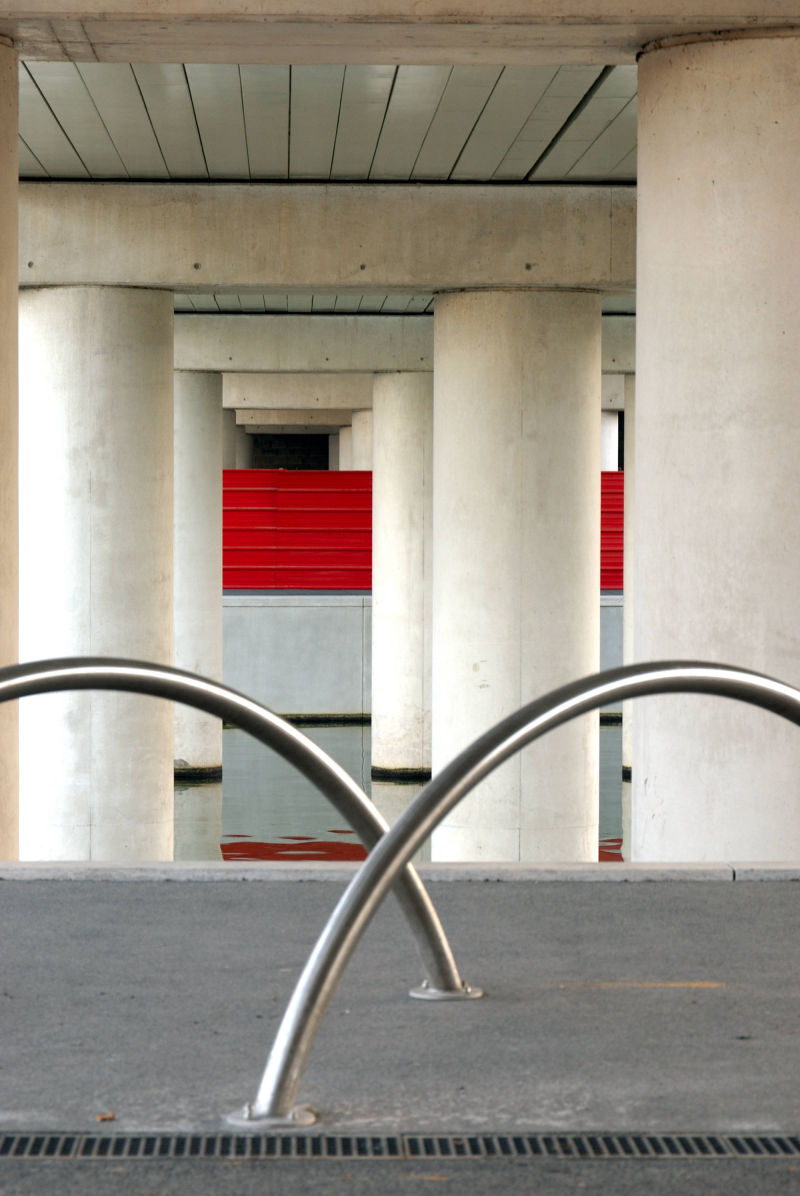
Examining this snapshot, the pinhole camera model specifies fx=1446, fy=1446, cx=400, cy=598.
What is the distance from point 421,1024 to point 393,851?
949 mm

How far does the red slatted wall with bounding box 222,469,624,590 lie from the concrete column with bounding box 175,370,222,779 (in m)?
7.89

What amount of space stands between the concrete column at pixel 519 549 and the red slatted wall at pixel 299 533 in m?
16.9

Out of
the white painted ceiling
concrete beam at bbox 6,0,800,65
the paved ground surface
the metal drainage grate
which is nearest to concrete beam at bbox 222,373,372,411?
the white painted ceiling

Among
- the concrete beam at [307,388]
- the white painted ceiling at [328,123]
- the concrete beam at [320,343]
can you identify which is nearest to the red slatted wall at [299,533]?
the concrete beam at [307,388]

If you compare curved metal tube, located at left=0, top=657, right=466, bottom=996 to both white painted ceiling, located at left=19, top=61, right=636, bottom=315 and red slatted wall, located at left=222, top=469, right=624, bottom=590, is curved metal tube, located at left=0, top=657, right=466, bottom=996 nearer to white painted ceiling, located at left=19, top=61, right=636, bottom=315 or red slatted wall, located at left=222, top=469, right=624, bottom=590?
white painted ceiling, located at left=19, top=61, right=636, bottom=315

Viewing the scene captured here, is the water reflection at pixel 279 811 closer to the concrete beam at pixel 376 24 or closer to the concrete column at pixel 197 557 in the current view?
the concrete column at pixel 197 557

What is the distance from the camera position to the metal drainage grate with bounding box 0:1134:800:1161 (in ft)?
9.89

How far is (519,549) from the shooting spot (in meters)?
12.8

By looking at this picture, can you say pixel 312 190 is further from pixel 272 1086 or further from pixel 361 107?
pixel 272 1086

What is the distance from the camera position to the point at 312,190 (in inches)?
494

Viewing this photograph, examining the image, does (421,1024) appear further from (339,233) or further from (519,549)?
(339,233)

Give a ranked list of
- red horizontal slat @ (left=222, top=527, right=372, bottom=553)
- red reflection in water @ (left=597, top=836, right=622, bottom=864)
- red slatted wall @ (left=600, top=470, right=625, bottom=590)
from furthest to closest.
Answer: red slatted wall @ (left=600, top=470, right=625, bottom=590) < red horizontal slat @ (left=222, top=527, right=372, bottom=553) < red reflection in water @ (left=597, top=836, right=622, bottom=864)

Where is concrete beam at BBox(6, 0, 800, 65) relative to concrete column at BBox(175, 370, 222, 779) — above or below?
above

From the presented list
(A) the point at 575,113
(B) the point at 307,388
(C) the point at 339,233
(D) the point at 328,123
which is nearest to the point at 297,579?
(B) the point at 307,388
